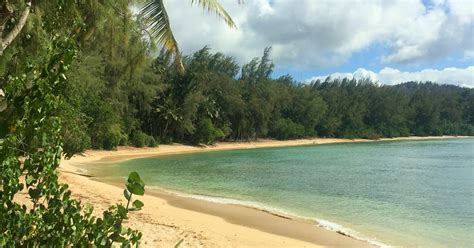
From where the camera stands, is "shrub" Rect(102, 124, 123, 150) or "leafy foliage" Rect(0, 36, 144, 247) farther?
"shrub" Rect(102, 124, 123, 150)

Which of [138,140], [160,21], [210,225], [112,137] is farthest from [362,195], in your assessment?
[138,140]

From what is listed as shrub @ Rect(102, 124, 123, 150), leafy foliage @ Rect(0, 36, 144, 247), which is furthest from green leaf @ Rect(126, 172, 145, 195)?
shrub @ Rect(102, 124, 123, 150)

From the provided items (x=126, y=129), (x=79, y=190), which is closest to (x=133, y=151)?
(x=126, y=129)

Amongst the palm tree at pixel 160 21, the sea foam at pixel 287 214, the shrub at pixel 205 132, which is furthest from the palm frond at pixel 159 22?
the shrub at pixel 205 132

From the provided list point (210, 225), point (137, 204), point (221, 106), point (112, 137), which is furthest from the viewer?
point (221, 106)

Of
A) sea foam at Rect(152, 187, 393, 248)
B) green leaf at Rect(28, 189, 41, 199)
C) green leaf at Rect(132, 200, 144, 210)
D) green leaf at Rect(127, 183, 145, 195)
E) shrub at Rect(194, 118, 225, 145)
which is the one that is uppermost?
shrub at Rect(194, 118, 225, 145)

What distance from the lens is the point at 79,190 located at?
44.9 feet

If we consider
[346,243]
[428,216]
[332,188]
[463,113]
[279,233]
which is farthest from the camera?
[463,113]

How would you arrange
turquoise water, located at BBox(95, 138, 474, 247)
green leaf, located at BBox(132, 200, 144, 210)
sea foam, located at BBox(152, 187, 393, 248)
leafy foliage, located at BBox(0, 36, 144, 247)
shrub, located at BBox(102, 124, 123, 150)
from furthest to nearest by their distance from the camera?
1. shrub, located at BBox(102, 124, 123, 150)
2. turquoise water, located at BBox(95, 138, 474, 247)
3. sea foam, located at BBox(152, 187, 393, 248)
4. green leaf, located at BBox(132, 200, 144, 210)
5. leafy foliage, located at BBox(0, 36, 144, 247)

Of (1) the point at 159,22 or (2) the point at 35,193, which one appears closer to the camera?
(2) the point at 35,193

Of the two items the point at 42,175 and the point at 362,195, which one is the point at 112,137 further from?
the point at 42,175

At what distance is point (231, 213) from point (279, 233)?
2529 mm

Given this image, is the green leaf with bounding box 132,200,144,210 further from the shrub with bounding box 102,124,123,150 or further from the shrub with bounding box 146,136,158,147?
the shrub with bounding box 146,136,158,147

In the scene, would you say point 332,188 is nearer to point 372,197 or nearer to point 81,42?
point 372,197
